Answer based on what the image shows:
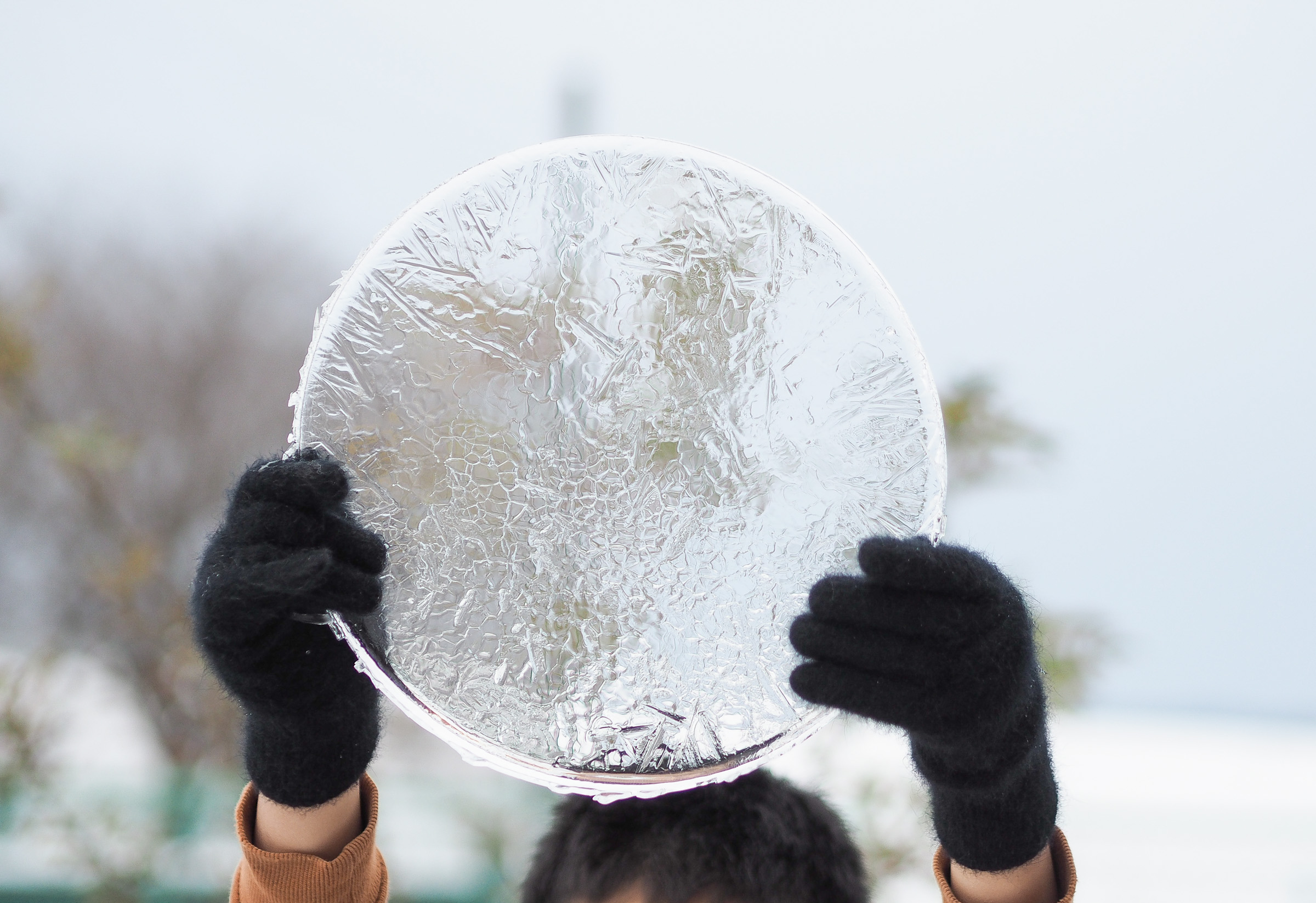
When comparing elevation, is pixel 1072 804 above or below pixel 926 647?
below

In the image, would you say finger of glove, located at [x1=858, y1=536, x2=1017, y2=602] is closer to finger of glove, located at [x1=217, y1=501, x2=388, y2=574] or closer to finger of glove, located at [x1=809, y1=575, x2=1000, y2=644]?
finger of glove, located at [x1=809, y1=575, x2=1000, y2=644]

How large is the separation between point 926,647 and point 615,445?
23cm

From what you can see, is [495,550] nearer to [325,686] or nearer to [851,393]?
[325,686]

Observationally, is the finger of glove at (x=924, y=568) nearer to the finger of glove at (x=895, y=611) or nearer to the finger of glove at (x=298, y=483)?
the finger of glove at (x=895, y=611)

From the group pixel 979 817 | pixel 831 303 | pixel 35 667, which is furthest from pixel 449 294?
pixel 35 667

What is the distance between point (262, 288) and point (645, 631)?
58.3 inches

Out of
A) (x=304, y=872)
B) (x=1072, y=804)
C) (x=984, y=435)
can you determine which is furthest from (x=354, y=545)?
(x=1072, y=804)

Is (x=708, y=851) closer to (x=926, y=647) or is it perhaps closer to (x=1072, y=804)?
(x=926, y=647)

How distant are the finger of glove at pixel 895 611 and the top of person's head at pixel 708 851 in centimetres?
27

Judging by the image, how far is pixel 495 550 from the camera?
2.05 feet

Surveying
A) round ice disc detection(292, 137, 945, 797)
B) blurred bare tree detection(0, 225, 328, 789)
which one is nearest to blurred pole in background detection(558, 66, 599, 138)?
blurred bare tree detection(0, 225, 328, 789)


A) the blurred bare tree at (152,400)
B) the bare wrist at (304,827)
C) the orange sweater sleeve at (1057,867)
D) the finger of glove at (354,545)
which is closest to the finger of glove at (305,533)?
the finger of glove at (354,545)

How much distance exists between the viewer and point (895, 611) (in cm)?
54

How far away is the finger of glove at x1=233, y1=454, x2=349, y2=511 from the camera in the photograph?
1.90 ft
